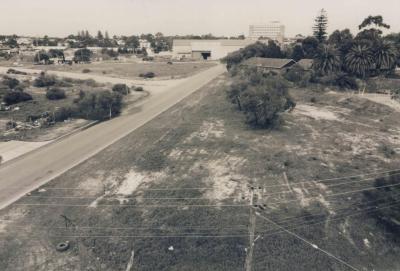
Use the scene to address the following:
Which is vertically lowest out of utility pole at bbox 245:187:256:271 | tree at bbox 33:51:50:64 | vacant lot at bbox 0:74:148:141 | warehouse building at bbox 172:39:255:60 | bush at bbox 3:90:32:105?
utility pole at bbox 245:187:256:271

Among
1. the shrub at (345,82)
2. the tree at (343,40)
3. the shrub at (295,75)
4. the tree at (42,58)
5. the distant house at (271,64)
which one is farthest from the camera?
the tree at (42,58)

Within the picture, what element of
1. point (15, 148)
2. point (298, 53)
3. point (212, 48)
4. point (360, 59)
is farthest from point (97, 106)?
point (212, 48)

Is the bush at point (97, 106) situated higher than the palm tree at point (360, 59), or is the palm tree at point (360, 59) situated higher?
the palm tree at point (360, 59)

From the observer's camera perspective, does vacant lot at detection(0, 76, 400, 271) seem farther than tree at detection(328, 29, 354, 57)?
No

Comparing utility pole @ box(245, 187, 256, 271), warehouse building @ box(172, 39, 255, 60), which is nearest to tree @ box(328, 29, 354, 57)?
warehouse building @ box(172, 39, 255, 60)

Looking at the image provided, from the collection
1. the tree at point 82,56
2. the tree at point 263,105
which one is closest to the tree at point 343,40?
the tree at point 263,105

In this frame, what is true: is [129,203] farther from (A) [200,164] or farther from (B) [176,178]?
(A) [200,164]

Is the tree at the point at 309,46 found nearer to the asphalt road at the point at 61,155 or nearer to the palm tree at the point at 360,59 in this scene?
the palm tree at the point at 360,59

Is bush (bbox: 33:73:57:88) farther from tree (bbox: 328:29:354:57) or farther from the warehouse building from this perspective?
the warehouse building
